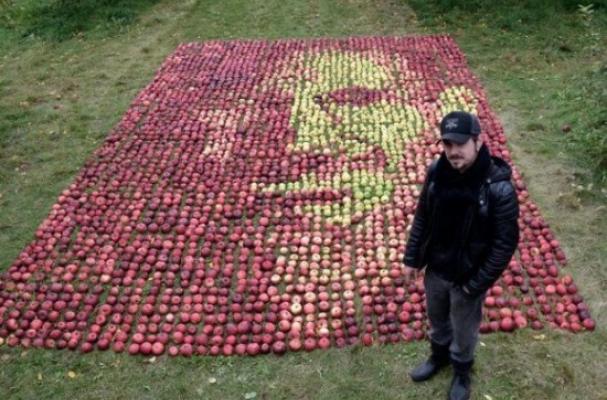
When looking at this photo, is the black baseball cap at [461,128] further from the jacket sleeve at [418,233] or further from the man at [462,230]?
the jacket sleeve at [418,233]

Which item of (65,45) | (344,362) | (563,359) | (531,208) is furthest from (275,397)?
(65,45)

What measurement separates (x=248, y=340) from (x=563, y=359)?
3424 mm

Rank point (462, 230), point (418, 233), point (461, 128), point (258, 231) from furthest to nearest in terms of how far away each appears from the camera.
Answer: point (258, 231) → point (418, 233) → point (462, 230) → point (461, 128)

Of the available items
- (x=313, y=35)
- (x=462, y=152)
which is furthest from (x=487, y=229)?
(x=313, y=35)

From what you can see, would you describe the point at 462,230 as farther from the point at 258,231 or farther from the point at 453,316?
the point at 258,231

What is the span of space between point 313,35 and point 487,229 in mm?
11775

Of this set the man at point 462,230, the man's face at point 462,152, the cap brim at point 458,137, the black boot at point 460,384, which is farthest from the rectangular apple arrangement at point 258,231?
→ the cap brim at point 458,137

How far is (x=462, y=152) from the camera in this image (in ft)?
12.5

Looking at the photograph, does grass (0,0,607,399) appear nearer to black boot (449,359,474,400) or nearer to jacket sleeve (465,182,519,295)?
black boot (449,359,474,400)

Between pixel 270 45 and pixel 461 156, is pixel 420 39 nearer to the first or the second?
pixel 270 45

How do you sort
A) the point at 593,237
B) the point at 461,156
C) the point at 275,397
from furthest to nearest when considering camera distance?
the point at 593,237, the point at 275,397, the point at 461,156

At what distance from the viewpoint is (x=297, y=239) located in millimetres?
7438

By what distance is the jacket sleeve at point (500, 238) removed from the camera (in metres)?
3.89

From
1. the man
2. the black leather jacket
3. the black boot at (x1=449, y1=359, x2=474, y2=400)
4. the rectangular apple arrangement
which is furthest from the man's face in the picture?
the black boot at (x1=449, y1=359, x2=474, y2=400)
